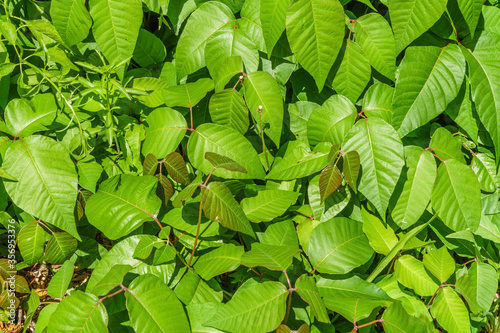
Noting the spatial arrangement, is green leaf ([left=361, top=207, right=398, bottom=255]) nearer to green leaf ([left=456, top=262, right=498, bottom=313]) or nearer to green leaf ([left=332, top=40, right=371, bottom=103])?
green leaf ([left=456, top=262, right=498, bottom=313])

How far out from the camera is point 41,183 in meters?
1.44

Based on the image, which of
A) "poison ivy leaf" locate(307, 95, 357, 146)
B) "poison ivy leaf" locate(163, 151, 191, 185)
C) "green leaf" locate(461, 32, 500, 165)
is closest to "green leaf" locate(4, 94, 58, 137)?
"poison ivy leaf" locate(163, 151, 191, 185)

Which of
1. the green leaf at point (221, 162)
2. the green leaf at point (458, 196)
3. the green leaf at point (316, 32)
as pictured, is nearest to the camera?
the green leaf at point (221, 162)

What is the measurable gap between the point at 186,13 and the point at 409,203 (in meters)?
1.21

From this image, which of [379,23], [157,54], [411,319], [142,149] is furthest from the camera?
[157,54]

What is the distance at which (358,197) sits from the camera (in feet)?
5.33

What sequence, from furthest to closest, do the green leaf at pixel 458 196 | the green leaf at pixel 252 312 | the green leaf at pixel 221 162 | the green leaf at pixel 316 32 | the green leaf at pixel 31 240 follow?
the green leaf at pixel 31 240 → the green leaf at pixel 458 196 → the green leaf at pixel 316 32 → the green leaf at pixel 221 162 → the green leaf at pixel 252 312

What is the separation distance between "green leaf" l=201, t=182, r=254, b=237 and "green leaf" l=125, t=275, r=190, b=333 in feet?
0.96

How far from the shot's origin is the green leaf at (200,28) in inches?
60.3

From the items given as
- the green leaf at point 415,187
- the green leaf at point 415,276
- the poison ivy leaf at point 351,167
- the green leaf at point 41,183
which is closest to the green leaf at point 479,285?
the green leaf at point 415,276

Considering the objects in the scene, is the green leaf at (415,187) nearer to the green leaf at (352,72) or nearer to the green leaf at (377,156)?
the green leaf at (377,156)

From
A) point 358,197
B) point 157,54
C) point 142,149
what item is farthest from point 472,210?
point 157,54

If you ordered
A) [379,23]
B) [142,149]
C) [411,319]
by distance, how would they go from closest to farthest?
1. [411,319]
2. [379,23]
3. [142,149]

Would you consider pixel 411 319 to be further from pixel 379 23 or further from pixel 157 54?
pixel 157 54
